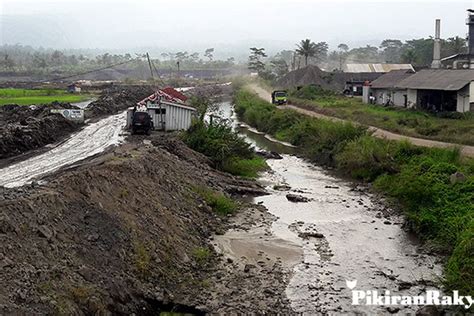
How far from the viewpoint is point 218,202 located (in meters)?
24.5

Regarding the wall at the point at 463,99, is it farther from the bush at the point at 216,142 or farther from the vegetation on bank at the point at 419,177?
the bush at the point at 216,142

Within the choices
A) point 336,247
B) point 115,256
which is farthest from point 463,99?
point 115,256

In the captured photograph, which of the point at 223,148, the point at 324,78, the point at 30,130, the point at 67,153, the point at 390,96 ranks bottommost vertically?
the point at 67,153

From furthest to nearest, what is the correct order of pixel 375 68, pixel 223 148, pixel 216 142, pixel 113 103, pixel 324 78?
pixel 324 78 < pixel 375 68 < pixel 113 103 < pixel 216 142 < pixel 223 148

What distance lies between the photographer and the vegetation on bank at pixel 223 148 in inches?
1292

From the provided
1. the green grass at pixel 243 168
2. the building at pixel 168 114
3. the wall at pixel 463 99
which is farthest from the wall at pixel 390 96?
the green grass at pixel 243 168

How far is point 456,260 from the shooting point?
1612 centimetres

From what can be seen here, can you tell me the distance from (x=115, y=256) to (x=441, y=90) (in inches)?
1419

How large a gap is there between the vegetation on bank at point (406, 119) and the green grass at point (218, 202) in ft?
52.4

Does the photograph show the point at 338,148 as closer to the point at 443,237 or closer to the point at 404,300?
the point at 443,237

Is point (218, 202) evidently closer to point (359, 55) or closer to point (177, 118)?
point (177, 118)

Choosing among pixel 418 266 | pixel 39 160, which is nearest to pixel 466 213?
pixel 418 266

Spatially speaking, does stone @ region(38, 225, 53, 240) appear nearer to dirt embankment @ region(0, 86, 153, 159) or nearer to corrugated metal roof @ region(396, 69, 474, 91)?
dirt embankment @ region(0, 86, 153, 159)

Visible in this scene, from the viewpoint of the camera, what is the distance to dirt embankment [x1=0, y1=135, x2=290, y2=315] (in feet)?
40.3
